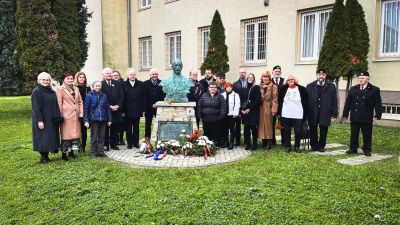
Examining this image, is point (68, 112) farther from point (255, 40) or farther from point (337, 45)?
point (255, 40)

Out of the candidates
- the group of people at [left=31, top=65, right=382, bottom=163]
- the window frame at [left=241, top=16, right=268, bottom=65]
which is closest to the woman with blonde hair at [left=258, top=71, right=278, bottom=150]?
the group of people at [left=31, top=65, right=382, bottom=163]

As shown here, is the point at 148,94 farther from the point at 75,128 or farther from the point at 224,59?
the point at 224,59

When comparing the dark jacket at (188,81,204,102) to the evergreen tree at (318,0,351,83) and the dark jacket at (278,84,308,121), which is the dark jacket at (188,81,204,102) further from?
the evergreen tree at (318,0,351,83)

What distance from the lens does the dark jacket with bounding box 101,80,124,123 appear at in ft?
26.8

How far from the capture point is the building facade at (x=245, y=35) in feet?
36.2

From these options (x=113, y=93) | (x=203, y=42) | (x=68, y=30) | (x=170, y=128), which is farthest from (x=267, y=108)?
(x=68, y=30)

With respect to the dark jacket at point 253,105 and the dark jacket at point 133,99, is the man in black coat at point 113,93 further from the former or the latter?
the dark jacket at point 253,105

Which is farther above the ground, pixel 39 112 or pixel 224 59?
pixel 224 59

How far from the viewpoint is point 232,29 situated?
606 inches

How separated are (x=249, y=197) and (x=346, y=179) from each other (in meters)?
1.84

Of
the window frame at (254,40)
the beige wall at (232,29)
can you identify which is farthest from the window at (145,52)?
the window frame at (254,40)

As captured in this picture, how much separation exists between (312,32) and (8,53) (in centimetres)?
1232

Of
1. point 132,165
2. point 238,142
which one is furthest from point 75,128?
point 238,142

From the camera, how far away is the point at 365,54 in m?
10.9
